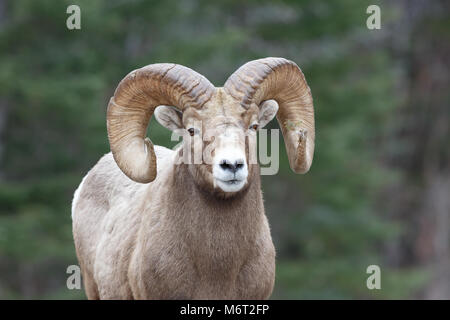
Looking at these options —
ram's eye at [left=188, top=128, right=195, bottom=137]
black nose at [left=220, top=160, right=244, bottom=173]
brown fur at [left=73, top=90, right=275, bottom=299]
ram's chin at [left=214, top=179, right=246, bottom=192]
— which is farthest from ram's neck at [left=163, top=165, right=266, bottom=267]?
black nose at [left=220, top=160, right=244, bottom=173]

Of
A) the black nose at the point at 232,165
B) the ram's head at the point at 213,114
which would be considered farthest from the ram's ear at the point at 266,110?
the black nose at the point at 232,165

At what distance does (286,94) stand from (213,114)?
45.7 inches

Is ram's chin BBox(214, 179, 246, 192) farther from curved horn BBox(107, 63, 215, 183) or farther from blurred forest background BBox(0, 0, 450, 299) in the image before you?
blurred forest background BBox(0, 0, 450, 299)

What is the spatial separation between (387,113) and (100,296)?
20.9 meters

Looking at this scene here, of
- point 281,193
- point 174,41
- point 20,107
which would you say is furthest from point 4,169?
point 281,193

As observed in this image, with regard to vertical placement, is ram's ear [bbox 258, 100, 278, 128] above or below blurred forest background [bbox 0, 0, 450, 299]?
below

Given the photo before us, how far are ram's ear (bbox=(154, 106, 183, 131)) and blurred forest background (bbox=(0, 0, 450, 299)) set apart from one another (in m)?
12.0

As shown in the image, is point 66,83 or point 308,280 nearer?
point 66,83

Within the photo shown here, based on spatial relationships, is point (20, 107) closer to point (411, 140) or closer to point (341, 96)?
point (341, 96)

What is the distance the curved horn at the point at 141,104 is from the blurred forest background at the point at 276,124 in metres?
11.9

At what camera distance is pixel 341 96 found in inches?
1056

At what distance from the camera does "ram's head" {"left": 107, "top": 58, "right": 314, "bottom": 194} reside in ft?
25.1

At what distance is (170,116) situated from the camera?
834 cm

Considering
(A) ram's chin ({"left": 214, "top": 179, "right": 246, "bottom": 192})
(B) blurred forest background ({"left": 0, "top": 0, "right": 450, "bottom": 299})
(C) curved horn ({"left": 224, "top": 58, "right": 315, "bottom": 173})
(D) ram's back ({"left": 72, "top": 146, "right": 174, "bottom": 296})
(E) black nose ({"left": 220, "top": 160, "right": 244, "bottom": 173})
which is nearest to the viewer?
(E) black nose ({"left": 220, "top": 160, "right": 244, "bottom": 173})
